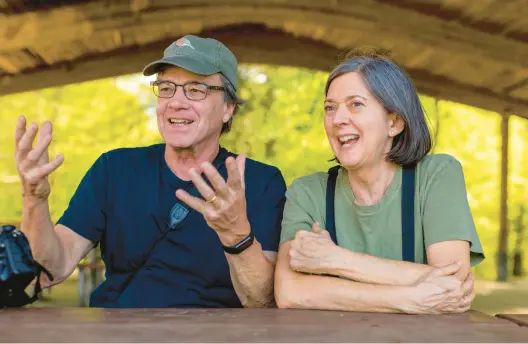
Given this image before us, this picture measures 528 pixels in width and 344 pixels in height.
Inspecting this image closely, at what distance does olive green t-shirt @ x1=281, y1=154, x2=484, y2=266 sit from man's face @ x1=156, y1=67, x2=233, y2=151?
0.39 metres

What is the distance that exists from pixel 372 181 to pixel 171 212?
64 cm

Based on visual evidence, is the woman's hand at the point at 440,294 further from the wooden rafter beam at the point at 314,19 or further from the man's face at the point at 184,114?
the wooden rafter beam at the point at 314,19

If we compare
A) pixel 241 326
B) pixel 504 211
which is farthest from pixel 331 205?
pixel 504 211

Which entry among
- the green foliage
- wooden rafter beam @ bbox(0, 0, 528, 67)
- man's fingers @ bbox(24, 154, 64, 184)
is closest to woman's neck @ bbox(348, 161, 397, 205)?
man's fingers @ bbox(24, 154, 64, 184)

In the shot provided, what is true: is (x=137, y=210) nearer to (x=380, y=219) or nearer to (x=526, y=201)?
(x=380, y=219)

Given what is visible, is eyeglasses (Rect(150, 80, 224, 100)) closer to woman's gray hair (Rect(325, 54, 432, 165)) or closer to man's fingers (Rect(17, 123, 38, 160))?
woman's gray hair (Rect(325, 54, 432, 165))

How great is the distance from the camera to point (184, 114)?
2391 millimetres

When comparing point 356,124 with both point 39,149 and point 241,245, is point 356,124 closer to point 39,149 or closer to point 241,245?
point 241,245

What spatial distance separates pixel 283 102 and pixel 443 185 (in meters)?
7.68

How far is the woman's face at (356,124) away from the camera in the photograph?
215 centimetres

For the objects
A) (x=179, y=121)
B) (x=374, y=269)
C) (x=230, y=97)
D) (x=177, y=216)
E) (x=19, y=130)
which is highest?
(x=230, y=97)

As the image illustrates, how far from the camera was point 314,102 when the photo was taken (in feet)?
31.6

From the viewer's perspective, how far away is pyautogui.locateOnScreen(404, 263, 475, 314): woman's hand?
74.1 inches

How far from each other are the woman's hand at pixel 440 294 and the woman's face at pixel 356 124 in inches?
15.8
